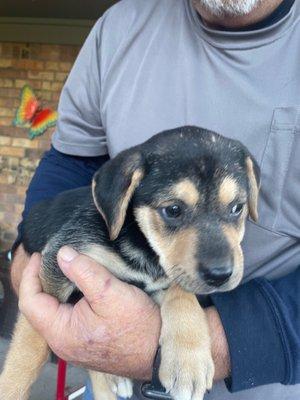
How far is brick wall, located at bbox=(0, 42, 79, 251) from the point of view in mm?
6258

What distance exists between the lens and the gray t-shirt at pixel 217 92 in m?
1.80

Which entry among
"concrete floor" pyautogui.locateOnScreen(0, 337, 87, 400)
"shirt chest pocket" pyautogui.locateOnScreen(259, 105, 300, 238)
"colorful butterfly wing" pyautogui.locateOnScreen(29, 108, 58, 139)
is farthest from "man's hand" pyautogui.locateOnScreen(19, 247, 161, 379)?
"colorful butterfly wing" pyautogui.locateOnScreen(29, 108, 58, 139)

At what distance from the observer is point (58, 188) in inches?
92.9

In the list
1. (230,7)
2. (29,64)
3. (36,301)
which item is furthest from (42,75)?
(36,301)

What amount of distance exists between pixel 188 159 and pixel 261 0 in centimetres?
58

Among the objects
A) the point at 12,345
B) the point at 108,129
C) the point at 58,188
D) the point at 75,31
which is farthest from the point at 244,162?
the point at 75,31

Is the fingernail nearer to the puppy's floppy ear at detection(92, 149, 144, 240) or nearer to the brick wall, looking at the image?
the puppy's floppy ear at detection(92, 149, 144, 240)

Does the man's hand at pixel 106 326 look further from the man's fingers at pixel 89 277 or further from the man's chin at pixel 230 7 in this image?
the man's chin at pixel 230 7

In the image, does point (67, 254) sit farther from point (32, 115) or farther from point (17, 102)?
point (17, 102)

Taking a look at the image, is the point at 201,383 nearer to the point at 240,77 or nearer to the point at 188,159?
the point at 188,159

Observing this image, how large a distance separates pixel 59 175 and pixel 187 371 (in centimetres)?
107

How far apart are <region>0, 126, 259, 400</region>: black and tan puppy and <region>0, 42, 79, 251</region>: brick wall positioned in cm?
445

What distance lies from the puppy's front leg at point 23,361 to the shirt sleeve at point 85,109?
0.71m

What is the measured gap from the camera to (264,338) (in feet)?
5.43
